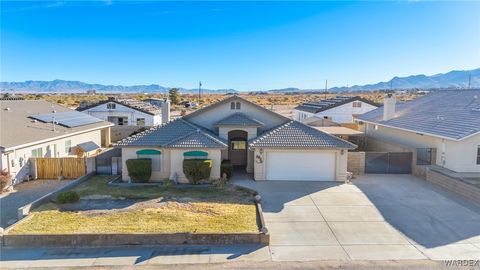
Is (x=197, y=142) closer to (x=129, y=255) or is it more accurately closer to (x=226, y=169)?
(x=226, y=169)

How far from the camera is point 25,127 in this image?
2384 centimetres

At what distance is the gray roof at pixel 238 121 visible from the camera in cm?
2308

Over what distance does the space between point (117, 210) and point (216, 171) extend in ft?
22.1

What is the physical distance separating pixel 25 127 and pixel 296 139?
1847cm

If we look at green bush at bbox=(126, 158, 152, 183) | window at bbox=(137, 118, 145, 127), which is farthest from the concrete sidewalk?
window at bbox=(137, 118, 145, 127)

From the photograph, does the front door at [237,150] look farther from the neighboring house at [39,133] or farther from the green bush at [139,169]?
the neighboring house at [39,133]

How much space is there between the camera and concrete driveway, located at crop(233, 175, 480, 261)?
475 inches

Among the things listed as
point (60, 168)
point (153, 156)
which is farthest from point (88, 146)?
point (153, 156)

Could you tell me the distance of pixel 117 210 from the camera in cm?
1580

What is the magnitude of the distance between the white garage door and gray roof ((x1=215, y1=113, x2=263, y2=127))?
2780 millimetres

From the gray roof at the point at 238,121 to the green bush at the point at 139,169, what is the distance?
5.44m

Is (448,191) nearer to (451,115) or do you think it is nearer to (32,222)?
(451,115)

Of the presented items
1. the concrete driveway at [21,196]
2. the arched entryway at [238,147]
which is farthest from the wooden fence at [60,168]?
the arched entryway at [238,147]

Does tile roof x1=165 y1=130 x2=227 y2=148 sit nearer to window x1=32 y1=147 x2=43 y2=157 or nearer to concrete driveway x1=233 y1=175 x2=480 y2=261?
concrete driveway x1=233 y1=175 x2=480 y2=261
